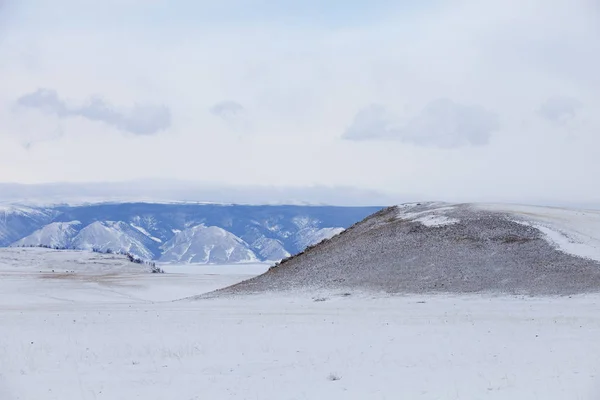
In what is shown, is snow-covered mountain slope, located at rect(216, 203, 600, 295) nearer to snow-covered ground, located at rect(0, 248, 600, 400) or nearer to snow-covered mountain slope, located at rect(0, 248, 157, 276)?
snow-covered ground, located at rect(0, 248, 600, 400)

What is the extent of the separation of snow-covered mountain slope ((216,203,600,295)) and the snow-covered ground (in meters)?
3.81

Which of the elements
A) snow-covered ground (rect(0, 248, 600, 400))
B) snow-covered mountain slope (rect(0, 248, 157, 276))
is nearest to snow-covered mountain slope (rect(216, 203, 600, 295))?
snow-covered ground (rect(0, 248, 600, 400))

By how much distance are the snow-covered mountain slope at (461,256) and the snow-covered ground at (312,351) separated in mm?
3811

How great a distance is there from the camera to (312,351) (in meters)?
20.0

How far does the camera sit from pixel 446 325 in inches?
979

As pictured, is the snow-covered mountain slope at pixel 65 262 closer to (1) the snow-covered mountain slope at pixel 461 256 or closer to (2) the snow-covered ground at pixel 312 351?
(1) the snow-covered mountain slope at pixel 461 256

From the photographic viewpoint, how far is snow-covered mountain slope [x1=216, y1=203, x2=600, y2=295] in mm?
37531

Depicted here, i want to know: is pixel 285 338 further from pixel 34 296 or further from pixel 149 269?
pixel 149 269

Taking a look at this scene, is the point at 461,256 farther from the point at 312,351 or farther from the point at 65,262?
the point at 65,262

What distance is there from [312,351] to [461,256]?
77.8 feet

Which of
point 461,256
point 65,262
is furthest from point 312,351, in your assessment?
point 65,262

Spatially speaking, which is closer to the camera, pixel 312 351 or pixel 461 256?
pixel 312 351

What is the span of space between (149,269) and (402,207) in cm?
4932

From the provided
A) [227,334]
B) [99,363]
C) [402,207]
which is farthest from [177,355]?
[402,207]
